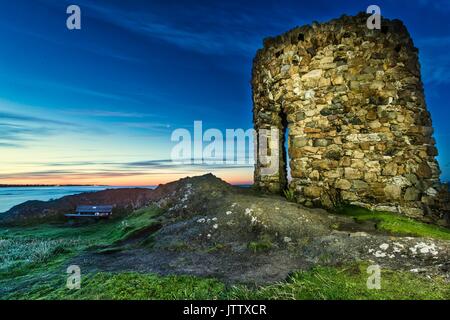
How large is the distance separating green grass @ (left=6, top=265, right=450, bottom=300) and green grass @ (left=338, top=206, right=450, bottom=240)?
2.21 meters

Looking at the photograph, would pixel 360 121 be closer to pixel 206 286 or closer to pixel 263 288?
pixel 263 288

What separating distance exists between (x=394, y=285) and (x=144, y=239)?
514 cm

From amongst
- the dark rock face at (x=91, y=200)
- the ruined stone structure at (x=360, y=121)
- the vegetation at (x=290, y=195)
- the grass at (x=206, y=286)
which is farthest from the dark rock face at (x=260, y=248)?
the dark rock face at (x=91, y=200)

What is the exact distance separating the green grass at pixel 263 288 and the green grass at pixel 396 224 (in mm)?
2214

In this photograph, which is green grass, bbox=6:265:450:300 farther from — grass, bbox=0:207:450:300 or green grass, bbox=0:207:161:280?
green grass, bbox=0:207:161:280

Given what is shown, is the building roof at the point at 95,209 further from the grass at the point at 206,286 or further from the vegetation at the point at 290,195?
the vegetation at the point at 290,195

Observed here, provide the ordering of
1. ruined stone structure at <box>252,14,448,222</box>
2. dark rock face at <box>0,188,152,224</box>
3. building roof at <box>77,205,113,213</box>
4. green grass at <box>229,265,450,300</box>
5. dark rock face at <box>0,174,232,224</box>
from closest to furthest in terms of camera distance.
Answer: green grass at <box>229,265,450,300</box>
ruined stone structure at <box>252,14,448,222</box>
building roof at <box>77,205,113,213</box>
dark rock face at <box>0,174,232,224</box>
dark rock face at <box>0,188,152,224</box>

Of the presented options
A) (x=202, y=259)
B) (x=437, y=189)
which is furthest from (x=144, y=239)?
(x=437, y=189)

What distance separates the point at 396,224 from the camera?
6113 millimetres

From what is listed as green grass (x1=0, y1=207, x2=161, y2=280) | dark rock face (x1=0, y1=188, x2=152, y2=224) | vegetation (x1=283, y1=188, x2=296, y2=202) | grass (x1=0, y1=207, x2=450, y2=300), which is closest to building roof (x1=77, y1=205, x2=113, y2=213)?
green grass (x1=0, y1=207, x2=161, y2=280)

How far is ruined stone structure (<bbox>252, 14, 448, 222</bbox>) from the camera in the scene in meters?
7.46

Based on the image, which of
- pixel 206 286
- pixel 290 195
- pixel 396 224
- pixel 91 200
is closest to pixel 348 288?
pixel 206 286

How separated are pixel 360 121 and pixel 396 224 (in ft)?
9.83
